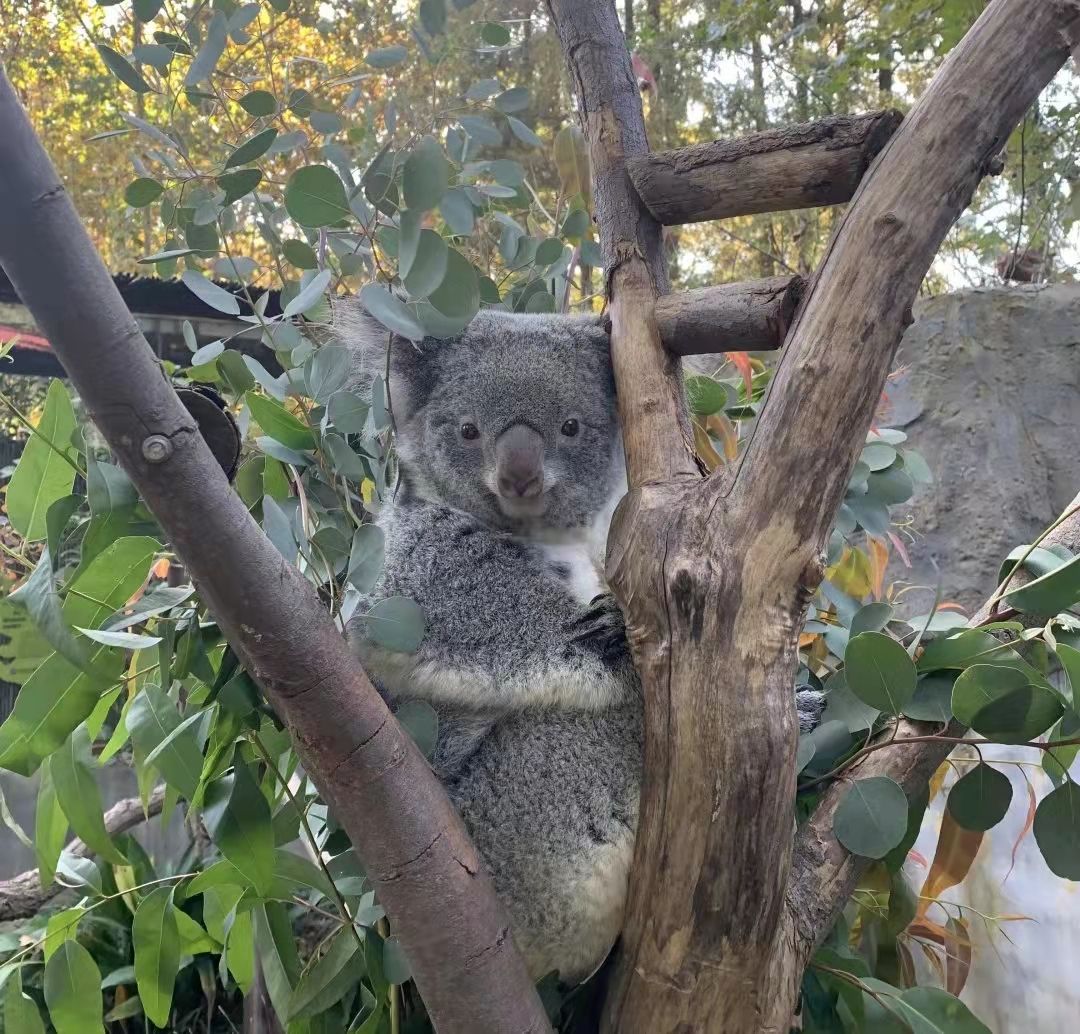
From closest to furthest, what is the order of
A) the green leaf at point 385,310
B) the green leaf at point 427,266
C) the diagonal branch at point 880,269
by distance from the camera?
1. the green leaf at point 427,266
2. the green leaf at point 385,310
3. the diagonal branch at point 880,269

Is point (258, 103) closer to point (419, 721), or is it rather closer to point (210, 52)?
point (210, 52)

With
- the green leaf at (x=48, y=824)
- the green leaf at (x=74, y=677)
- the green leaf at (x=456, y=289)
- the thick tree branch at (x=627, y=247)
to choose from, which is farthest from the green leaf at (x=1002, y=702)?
the green leaf at (x=48, y=824)

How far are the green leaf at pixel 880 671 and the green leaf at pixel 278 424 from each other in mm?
741

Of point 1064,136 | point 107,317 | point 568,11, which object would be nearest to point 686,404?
point 568,11

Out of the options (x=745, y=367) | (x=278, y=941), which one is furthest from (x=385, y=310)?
(x=745, y=367)

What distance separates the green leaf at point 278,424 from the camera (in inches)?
50.9

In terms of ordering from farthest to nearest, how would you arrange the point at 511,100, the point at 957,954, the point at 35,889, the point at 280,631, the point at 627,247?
the point at 35,889
the point at 957,954
the point at 511,100
the point at 627,247
the point at 280,631

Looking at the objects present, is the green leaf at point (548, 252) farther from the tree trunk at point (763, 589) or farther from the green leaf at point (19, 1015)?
the green leaf at point (19, 1015)

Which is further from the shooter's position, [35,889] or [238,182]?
[35,889]

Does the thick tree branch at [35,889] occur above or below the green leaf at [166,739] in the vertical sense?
below

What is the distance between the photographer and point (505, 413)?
154 cm

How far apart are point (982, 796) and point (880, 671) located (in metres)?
0.28

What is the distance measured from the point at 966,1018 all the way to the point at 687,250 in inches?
180

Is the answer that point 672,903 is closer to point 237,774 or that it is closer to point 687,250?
point 237,774
